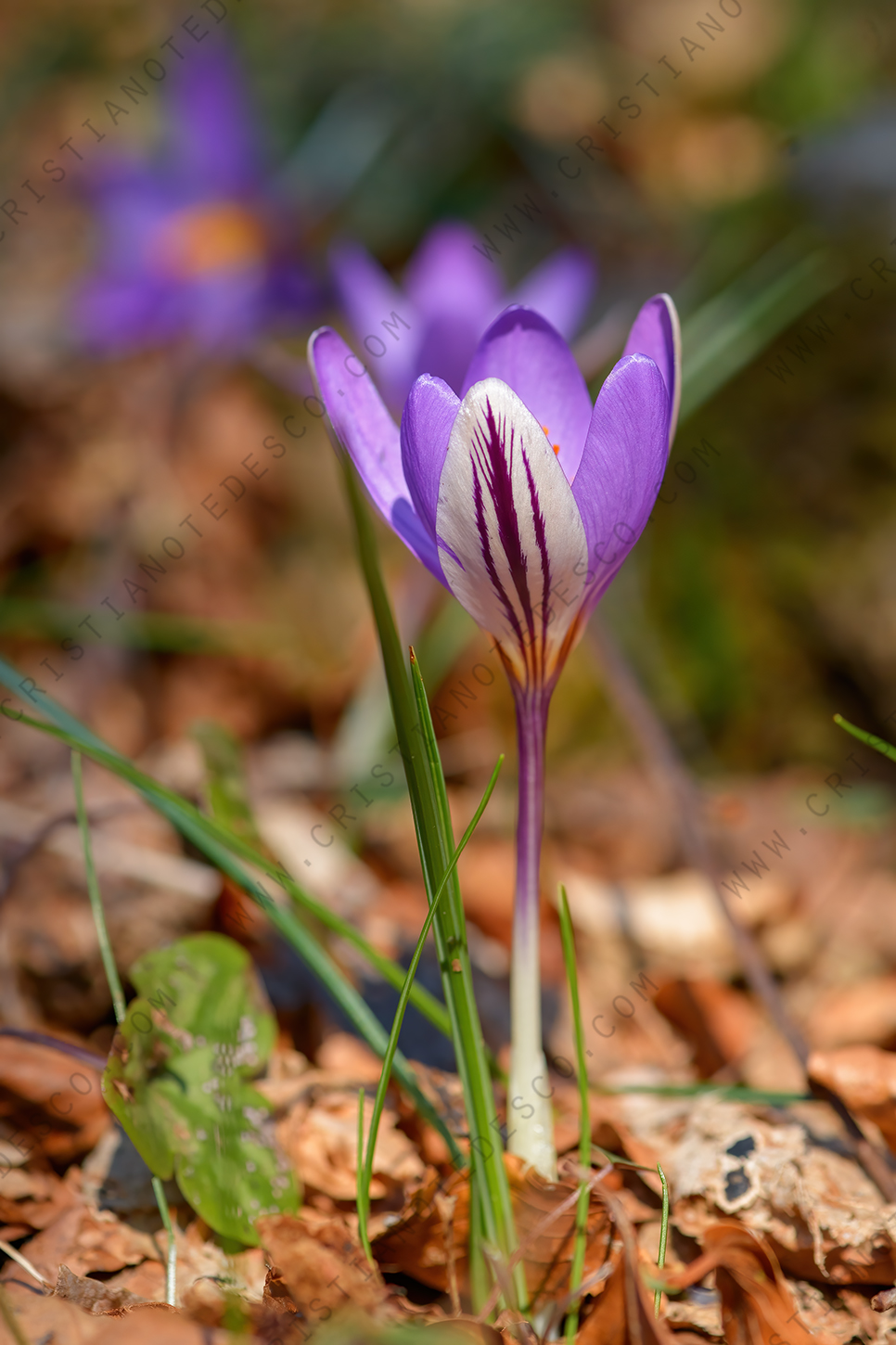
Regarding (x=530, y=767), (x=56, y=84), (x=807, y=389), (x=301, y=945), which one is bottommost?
(x=301, y=945)

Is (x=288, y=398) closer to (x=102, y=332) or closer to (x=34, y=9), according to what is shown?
(x=102, y=332)

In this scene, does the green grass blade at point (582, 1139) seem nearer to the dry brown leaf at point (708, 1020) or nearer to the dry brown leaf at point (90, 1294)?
the dry brown leaf at point (90, 1294)

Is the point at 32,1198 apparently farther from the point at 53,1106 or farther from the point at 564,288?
the point at 564,288

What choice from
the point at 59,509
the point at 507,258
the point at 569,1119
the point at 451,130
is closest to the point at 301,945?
the point at 569,1119

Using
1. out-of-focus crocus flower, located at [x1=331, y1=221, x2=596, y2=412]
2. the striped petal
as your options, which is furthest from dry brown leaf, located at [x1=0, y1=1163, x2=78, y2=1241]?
out-of-focus crocus flower, located at [x1=331, y1=221, x2=596, y2=412]

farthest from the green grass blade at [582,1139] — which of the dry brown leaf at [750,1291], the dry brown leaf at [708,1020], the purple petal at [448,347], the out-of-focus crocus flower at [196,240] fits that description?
the out-of-focus crocus flower at [196,240]

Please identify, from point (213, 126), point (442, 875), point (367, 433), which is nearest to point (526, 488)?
point (367, 433)
